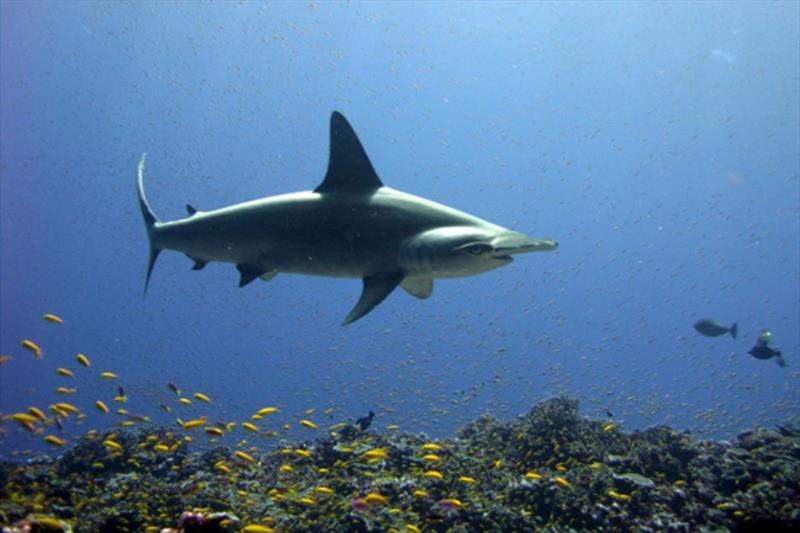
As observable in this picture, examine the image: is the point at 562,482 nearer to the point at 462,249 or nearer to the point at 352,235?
the point at 462,249

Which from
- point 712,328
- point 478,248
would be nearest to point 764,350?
point 712,328

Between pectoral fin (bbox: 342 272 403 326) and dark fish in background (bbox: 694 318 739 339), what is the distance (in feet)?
50.9

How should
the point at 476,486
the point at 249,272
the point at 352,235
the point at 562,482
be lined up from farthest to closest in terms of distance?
the point at 476,486, the point at 562,482, the point at 249,272, the point at 352,235

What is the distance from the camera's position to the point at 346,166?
241 inches

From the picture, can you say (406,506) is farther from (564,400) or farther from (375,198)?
(564,400)

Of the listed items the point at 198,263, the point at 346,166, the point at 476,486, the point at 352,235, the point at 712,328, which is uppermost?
the point at 346,166

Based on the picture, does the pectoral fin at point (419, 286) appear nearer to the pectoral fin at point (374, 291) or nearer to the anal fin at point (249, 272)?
the pectoral fin at point (374, 291)

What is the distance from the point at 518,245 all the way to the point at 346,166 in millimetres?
2457

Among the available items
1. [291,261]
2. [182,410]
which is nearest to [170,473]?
[291,261]

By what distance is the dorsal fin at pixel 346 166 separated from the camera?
20.0ft

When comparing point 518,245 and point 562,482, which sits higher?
point 518,245

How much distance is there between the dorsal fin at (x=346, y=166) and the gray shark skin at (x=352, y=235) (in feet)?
0.04

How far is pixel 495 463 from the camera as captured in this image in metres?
8.49

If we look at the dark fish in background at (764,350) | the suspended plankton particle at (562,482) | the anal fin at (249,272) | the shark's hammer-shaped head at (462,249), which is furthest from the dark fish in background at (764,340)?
the anal fin at (249,272)
